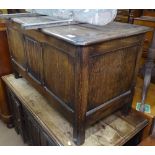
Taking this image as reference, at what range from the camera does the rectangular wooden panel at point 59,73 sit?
86 cm

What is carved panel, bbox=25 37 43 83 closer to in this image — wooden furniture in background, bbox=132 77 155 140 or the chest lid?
the chest lid

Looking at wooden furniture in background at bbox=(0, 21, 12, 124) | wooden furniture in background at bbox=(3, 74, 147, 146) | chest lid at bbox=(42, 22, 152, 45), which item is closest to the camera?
chest lid at bbox=(42, 22, 152, 45)

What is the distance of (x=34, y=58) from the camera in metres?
1.19

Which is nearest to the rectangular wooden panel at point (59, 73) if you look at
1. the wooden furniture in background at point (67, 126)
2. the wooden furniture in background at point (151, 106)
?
the wooden furniture in background at point (67, 126)

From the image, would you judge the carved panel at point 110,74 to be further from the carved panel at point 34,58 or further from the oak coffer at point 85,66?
the carved panel at point 34,58

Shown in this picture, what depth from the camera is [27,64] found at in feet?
4.39

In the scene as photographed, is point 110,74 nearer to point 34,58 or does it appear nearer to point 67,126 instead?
point 67,126

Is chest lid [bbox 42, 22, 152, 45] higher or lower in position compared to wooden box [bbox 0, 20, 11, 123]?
higher

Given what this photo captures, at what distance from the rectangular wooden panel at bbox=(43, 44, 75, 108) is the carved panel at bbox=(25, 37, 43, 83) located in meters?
0.07

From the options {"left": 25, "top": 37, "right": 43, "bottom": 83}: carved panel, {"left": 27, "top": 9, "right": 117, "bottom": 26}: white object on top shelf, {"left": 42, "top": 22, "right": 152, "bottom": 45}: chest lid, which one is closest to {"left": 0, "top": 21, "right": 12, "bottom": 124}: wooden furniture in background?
{"left": 25, "top": 37, "right": 43, "bottom": 83}: carved panel

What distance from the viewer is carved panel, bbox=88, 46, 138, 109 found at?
861 mm


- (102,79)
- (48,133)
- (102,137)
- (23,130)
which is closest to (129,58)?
(102,79)
